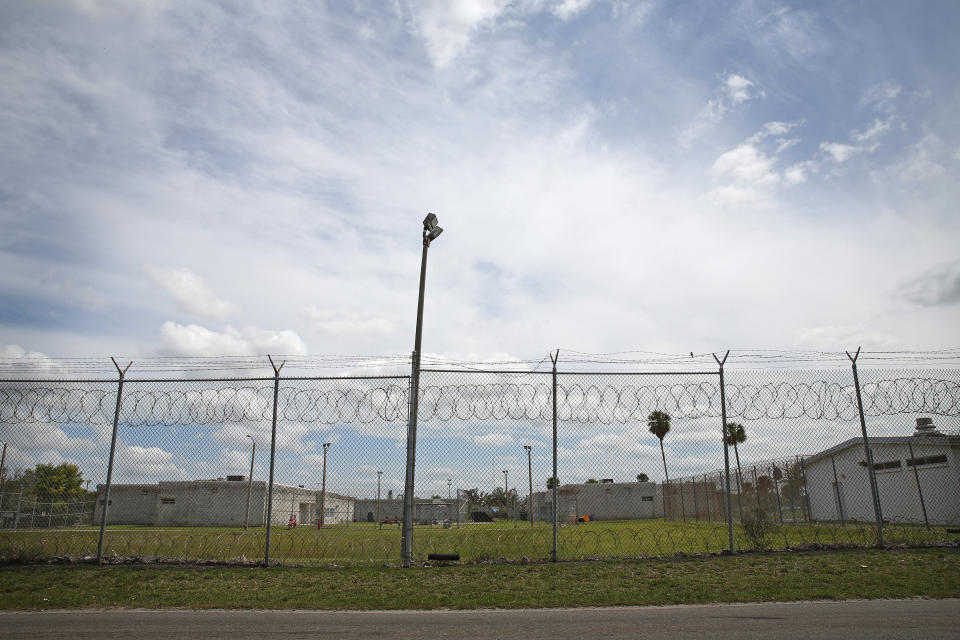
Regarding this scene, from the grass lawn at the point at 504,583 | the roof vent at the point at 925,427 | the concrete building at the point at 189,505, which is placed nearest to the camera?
the grass lawn at the point at 504,583

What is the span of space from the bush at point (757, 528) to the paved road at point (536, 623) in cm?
429

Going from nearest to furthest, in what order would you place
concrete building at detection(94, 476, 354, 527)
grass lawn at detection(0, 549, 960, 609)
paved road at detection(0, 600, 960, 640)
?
paved road at detection(0, 600, 960, 640) < grass lawn at detection(0, 549, 960, 609) < concrete building at detection(94, 476, 354, 527)

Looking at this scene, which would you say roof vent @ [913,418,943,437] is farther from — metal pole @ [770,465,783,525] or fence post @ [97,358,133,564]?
fence post @ [97,358,133,564]

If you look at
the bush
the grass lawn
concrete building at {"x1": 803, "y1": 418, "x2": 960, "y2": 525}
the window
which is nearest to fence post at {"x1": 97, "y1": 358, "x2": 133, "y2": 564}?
the grass lawn

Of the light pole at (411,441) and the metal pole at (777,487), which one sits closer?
the light pole at (411,441)

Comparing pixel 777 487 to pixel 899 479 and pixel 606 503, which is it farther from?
pixel 606 503

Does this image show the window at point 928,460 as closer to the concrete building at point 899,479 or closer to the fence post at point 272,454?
the concrete building at point 899,479

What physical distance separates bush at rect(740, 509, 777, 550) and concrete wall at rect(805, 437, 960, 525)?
975cm

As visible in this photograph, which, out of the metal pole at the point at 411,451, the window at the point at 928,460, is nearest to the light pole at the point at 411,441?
the metal pole at the point at 411,451

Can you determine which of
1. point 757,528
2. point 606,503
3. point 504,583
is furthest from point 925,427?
point 606,503

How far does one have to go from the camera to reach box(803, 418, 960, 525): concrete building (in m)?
21.1

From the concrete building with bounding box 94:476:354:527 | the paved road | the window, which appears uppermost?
the window

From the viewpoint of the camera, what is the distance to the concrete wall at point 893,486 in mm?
21375

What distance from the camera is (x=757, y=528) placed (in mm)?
12320
